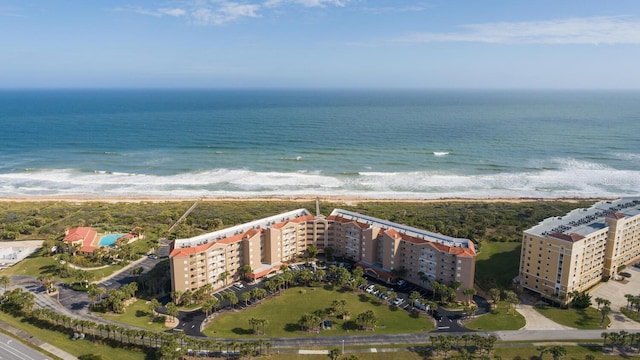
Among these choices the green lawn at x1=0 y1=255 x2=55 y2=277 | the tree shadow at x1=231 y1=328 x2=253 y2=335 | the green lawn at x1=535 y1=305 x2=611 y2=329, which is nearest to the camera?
the tree shadow at x1=231 y1=328 x2=253 y2=335

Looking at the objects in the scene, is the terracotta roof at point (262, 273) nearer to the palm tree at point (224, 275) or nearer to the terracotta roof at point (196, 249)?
the palm tree at point (224, 275)

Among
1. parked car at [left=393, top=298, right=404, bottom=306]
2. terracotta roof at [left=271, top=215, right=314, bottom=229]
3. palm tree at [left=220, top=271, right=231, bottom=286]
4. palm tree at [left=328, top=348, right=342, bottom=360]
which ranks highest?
terracotta roof at [left=271, top=215, right=314, bottom=229]

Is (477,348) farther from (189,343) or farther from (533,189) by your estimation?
(533,189)

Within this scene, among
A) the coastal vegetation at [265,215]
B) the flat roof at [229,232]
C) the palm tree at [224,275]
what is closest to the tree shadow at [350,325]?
the palm tree at [224,275]

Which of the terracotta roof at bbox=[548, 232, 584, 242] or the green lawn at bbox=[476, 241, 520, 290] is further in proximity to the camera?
the green lawn at bbox=[476, 241, 520, 290]

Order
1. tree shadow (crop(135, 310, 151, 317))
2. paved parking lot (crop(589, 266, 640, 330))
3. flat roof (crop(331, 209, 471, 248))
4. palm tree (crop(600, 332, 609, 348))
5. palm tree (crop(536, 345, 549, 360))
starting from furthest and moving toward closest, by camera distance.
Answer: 1. flat roof (crop(331, 209, 471, 248))
2. tree shadow (crop(135, 310, 151, 317))
3. paved parking lot (crop(589, 266, 640, 330))
4. palm tree (crop(600, 332, 609, 348))
5. palm tree (crop(536, 345, 549, 360))

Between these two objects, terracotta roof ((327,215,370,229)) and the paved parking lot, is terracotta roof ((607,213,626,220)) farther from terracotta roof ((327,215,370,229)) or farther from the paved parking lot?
terracotta roof ((327,215,370,229))

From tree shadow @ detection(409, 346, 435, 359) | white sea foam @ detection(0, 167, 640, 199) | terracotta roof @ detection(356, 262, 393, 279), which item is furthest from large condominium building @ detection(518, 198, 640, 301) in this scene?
white sea foam @ detection(0, 167, 640, 199)

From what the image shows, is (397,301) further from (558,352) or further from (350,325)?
(558,352)

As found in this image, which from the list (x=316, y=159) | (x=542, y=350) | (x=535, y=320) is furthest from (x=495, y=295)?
(x=316, y=159)
